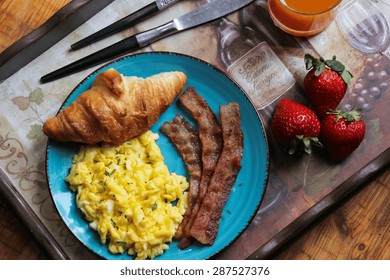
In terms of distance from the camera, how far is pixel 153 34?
8.18 feet

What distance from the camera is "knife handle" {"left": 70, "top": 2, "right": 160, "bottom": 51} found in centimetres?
250

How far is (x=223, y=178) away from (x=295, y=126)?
35 centimetres

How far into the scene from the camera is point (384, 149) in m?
2.47

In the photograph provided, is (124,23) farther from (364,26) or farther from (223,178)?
(364,26)

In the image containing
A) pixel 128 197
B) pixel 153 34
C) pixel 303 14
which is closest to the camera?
pixel 128 197

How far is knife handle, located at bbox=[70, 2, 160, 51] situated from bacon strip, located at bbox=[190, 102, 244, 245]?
21.0 inches

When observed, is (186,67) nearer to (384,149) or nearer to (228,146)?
(228,146)

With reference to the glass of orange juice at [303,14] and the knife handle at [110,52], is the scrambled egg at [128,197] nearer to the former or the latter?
the knife handle at [110,52]

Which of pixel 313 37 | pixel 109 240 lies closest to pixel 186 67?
pixel 313 37

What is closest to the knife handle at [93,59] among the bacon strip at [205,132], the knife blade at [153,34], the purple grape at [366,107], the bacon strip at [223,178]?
the knife blade at [153,34]

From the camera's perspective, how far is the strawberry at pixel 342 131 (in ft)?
7.63

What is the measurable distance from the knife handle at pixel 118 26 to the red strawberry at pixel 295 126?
0.70 metres

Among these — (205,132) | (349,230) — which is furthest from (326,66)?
(349,230)

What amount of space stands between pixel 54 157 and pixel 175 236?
57 centimetres
